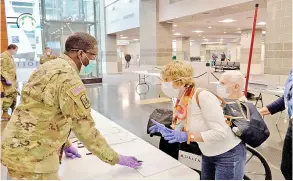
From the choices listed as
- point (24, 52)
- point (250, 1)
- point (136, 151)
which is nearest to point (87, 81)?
point (24, 52)

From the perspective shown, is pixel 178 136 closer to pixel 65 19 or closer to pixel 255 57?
pixel 65 19

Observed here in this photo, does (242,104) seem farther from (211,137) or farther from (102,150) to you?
(102,150)

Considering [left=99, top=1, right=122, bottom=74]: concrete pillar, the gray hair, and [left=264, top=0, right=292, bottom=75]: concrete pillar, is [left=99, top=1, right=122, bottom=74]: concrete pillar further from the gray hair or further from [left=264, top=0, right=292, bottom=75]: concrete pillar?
the gray hair

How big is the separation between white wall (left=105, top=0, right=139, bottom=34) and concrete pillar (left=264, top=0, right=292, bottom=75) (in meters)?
7.07

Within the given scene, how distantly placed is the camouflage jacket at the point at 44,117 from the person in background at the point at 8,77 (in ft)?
13.1

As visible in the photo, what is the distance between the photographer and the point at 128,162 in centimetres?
133

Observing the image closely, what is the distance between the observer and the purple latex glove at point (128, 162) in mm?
1279

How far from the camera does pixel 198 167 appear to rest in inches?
66.7

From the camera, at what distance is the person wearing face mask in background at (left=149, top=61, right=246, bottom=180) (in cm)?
124

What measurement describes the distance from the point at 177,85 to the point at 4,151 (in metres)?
0.90

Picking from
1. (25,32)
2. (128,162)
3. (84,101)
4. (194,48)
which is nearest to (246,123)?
(128,162)

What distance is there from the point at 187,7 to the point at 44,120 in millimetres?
7380

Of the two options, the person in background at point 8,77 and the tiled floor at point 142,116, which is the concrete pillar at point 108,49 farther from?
the person in background at point 8,77

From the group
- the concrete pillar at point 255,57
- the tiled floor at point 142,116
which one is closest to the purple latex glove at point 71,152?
the tiled floor at point 142,116
